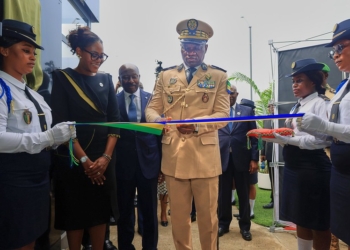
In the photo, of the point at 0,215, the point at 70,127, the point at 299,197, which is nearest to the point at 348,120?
the point at 299,197

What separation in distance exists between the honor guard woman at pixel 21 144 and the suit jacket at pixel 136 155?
0.86 metres

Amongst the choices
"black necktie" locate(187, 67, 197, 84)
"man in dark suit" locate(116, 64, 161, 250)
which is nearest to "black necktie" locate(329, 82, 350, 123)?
"black necktie" locate(187, 67, 197, 84)

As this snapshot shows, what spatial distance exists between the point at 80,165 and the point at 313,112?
1.92 metres

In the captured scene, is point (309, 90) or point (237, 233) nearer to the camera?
point (309, 90)

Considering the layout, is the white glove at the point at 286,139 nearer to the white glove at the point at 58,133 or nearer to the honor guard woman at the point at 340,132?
the honor guard woman at the point at 340,132

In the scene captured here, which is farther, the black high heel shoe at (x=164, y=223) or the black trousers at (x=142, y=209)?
the black high heel shoe at (x=164, y=223)

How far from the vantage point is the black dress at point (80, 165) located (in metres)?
2.14

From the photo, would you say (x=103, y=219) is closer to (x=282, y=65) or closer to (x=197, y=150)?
(x=197, y=150)

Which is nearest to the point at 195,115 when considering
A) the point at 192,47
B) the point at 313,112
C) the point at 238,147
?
the point at 192,47

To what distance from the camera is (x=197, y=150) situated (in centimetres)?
225

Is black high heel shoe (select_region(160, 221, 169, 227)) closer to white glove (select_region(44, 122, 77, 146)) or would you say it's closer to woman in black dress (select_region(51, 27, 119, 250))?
woman in black dress (select_region(51, 27, 119, 250))

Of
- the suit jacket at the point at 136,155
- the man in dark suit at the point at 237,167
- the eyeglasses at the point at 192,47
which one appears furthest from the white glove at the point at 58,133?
the man in dark suit at the point at 237,167

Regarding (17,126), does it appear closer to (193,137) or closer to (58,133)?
(58,133)

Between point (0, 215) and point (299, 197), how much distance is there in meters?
2.20
